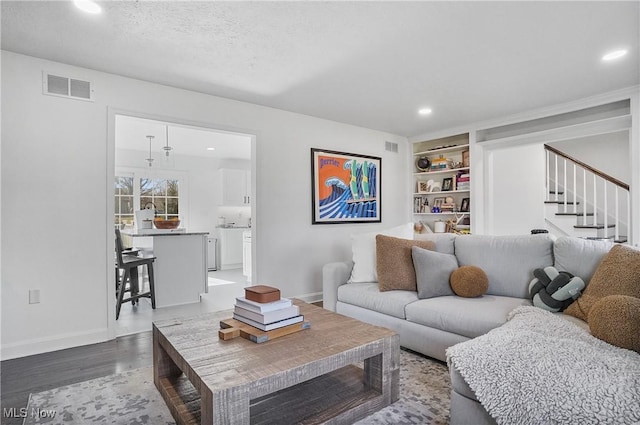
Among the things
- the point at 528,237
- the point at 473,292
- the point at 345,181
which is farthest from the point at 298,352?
the point at 345,181

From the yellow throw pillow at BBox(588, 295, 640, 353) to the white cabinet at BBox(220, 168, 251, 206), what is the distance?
6845 millimetres

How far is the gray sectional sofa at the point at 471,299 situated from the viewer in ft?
7.45

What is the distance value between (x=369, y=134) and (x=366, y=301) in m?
3.09

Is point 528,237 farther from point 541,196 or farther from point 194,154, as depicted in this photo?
point 194,154

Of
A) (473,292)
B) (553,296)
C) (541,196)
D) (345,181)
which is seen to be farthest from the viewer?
(541,196)

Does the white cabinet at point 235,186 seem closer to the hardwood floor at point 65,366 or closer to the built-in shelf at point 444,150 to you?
the built-in shelf at point 444,150

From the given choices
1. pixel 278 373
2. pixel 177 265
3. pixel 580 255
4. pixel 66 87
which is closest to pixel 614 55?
pixel 580 255

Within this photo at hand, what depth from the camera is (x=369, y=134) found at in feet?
17.3

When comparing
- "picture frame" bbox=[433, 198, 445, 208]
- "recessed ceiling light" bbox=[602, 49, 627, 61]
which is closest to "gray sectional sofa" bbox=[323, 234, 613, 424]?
"recessed ceiling light" bbox=[602, 49, 627, 61]

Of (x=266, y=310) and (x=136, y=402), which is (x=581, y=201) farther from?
(x=136, y=402)

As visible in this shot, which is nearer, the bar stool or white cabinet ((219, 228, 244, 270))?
the bar stool

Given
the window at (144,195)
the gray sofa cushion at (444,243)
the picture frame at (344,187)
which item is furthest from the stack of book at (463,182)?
the window at (144,195)

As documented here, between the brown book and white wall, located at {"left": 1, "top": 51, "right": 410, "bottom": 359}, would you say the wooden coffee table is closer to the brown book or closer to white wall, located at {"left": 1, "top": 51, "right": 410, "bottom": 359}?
the brown book

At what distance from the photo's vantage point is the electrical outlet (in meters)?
2.78
